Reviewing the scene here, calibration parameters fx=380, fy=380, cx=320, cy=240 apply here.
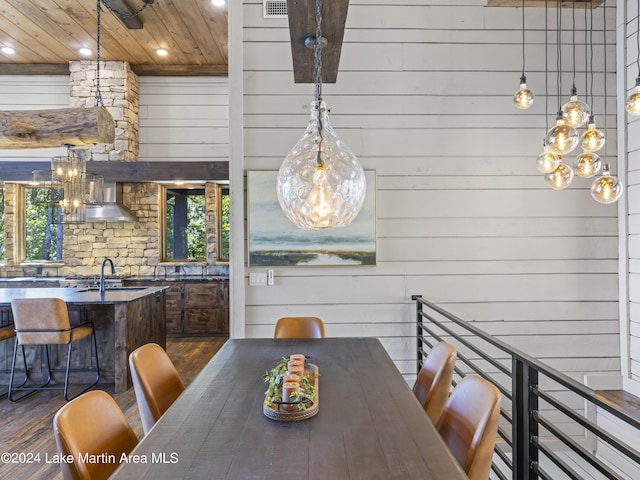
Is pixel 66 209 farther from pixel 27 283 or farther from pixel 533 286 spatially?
pixel 533 286

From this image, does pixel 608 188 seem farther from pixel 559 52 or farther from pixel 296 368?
pixel 296 368

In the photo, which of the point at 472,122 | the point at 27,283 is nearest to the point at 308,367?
the point at 472,122

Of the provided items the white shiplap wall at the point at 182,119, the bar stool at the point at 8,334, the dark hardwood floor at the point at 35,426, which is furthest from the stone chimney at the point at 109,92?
the dark hardwood floor at the point at 35,426

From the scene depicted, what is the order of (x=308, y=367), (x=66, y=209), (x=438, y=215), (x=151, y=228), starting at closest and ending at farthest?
(x=308, y=367), (x=438, y=215), (x=66, y=209), (x=151, y=228)

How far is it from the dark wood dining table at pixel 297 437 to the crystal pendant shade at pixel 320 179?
0.78 metres

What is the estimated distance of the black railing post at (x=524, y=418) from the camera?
Result: 1.59 metres

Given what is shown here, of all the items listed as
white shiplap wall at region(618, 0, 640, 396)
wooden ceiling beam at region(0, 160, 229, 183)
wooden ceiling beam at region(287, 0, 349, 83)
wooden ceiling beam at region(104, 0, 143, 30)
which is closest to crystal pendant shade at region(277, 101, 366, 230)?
wooden ceiling beam at region(287, 0, 349, 83)

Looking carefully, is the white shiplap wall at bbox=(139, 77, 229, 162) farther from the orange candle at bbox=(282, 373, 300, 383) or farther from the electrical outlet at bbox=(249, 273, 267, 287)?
the orange candle at bbox=(282, 373, 300, 383)

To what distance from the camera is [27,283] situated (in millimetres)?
5895

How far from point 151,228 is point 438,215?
4.80m

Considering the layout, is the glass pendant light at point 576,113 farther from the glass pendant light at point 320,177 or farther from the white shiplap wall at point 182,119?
the white shiplap wall at point 182,119

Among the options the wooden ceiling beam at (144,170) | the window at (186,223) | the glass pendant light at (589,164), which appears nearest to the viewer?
the glass pendant light at (589,164)

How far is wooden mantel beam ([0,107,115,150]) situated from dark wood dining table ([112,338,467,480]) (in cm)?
273

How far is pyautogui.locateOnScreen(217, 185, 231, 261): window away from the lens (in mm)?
6438
